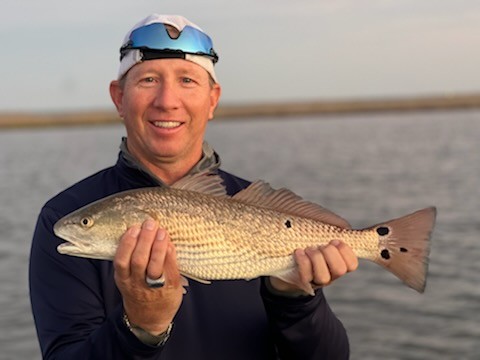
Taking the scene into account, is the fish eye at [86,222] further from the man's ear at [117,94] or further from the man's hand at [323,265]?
the man's hand at [323,265]

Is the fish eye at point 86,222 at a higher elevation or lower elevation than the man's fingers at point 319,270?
higher

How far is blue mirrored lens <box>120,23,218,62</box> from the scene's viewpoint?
14.9 feet

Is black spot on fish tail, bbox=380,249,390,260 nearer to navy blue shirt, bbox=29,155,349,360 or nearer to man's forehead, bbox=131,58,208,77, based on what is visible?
navy blue shirt, bbox=29,155,349,360

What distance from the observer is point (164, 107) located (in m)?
4.48

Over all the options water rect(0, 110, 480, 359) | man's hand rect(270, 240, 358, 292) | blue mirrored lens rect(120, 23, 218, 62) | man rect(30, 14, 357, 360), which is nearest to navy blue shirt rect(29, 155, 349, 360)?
man rect(30, 14, 357, 360)

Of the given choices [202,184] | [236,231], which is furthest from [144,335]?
[202,184]

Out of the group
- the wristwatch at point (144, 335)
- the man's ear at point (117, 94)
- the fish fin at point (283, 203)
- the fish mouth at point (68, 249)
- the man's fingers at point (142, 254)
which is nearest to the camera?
the man's fingers at point (142, 254)

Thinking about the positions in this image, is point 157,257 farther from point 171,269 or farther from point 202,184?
point 202,184

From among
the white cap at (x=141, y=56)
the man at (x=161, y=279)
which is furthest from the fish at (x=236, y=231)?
A: the white cap at (x=141, y=56)

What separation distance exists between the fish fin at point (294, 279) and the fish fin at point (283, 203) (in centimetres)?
43

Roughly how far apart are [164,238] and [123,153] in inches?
44.6

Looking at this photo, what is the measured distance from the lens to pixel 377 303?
13758 mm

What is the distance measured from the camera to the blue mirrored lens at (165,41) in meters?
4.55

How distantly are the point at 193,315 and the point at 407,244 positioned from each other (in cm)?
146
